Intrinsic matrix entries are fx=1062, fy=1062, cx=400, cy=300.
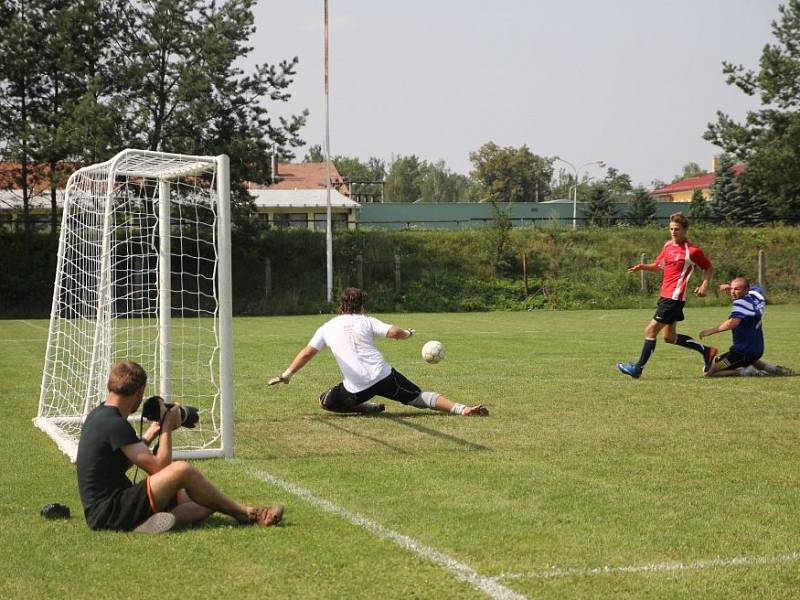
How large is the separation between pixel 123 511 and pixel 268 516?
0.88m

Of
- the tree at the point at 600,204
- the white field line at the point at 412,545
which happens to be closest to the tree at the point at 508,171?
the tree at the point at 600,204

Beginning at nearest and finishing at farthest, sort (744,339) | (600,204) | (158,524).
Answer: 1. (158,524)
2. (744,339)
3. (600,204)

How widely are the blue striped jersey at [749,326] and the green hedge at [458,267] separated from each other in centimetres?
2726

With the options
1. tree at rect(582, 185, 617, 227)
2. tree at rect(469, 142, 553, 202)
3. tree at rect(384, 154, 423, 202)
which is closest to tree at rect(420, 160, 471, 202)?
tree at rect(384, 154, 423, 202)

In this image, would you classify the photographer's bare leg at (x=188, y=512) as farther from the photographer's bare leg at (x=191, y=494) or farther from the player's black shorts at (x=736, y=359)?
the player's black shorts at (x=736, y=359)

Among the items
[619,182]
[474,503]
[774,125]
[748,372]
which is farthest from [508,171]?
[474,503]

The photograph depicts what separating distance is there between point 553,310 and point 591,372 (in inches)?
1069

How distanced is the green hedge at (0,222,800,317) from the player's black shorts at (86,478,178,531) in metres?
34.8

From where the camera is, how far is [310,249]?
1855 inches

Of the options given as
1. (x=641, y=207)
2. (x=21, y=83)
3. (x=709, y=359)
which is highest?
(x=21, y=83)

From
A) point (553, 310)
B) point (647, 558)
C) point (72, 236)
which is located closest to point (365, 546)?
point (647, 558)

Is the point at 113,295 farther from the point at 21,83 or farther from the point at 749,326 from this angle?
the point at 21,83

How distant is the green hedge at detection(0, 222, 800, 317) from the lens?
42656mm

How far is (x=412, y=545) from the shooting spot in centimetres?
614
